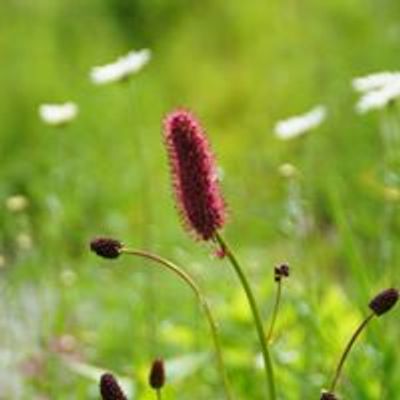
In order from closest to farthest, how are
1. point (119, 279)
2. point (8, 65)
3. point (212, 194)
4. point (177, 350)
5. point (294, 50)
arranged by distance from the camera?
point (212, 194) < point (177, 350) < point (119, 279) < point (294, 50) < point (8, 65)

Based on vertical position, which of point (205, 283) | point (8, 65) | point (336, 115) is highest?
point (8, 65)

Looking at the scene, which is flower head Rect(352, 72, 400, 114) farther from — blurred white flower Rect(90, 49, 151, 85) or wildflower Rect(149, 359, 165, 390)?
wildflower Rect(149, 359, 165, 390)

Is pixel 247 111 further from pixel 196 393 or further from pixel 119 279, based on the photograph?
pixel 196 393

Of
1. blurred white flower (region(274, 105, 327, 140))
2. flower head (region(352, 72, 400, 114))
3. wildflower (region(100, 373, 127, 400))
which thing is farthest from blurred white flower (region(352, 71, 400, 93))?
wildflower (region(100, 373, 127, 400))

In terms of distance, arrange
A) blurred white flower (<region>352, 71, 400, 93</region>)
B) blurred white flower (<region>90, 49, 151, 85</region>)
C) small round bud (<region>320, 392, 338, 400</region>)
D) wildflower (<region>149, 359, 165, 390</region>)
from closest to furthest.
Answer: small round bud (<region>320, 392, 338, 400</region>) < wildflower (<region>149, 359, 165, 390</region>) < blurred white flower (<region>352, 71, 400, 93</region>) < blurred white flower (<region>90, 49, 151, 85</region>)

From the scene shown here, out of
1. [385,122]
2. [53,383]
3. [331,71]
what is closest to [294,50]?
[331,71]

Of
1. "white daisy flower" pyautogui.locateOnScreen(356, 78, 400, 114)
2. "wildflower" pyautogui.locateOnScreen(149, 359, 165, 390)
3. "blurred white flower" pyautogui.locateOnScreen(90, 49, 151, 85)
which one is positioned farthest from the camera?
"blurred white flower" pyautogui.locateOnScreen(90, 49, 151, 85)

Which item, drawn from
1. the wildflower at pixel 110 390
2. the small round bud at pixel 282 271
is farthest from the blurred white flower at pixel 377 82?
the wildflower at pixel 110 390

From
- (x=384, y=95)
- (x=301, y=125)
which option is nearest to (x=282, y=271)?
(x=384, y=95)
